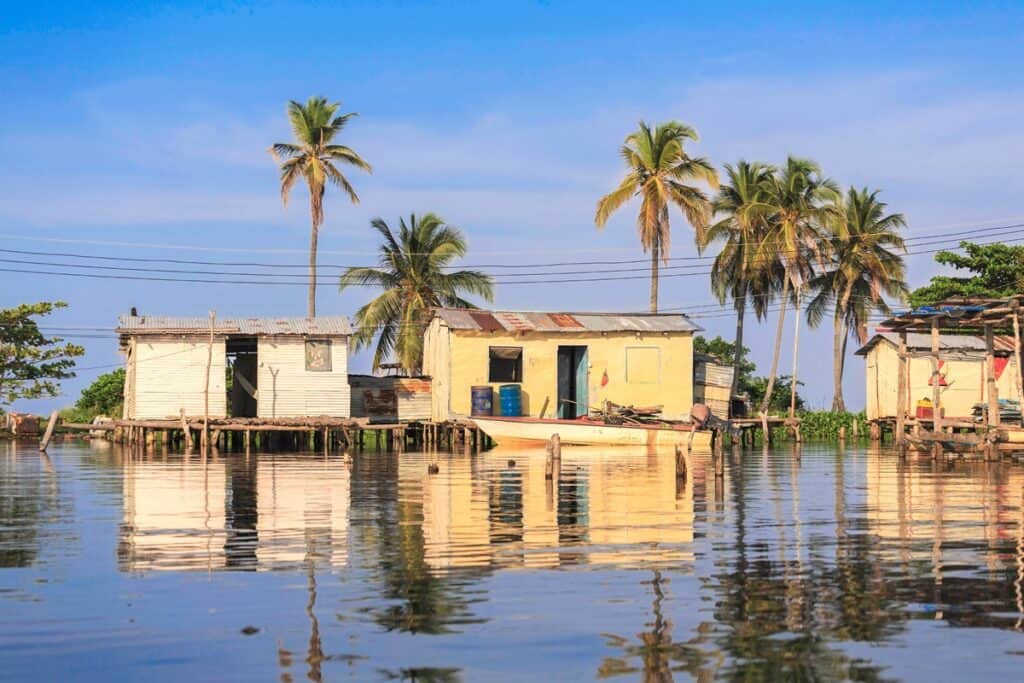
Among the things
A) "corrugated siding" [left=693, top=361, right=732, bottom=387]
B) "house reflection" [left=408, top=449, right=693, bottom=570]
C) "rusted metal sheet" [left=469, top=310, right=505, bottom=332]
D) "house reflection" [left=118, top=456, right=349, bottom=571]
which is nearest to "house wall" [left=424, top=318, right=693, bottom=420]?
"rusted metal sheet" [left=469, top=310, right=505, bottom=332]

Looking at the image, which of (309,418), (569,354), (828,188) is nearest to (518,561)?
(309,418)

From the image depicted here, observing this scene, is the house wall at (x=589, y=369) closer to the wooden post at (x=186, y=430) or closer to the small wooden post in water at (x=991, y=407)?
the wooden post at (x=186, y=430)

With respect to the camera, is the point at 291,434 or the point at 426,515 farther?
the point at 291,434

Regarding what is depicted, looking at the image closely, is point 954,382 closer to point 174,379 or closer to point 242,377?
Result: point 242,377

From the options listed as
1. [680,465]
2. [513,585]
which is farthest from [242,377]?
[513,585]

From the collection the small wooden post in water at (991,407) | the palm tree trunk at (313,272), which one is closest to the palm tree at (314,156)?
the palm tree trunk at (313,272)

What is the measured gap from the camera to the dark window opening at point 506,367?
5130 cm

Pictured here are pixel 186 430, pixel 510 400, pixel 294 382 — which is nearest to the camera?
pixel 186 430

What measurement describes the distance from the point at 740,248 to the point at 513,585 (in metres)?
51.0

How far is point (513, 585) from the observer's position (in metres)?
11.9

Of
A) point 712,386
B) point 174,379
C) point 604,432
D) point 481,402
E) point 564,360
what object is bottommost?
point 604,432

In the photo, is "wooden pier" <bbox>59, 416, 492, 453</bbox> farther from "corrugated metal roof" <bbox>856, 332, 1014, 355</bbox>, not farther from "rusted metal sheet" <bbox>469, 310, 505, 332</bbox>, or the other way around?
"corrugated metal roof" <bbox>856, 332, 1014, 355</bbox>

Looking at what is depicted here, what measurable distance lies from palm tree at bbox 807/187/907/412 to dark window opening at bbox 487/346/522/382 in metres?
18.1

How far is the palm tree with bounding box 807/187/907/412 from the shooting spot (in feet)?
205
